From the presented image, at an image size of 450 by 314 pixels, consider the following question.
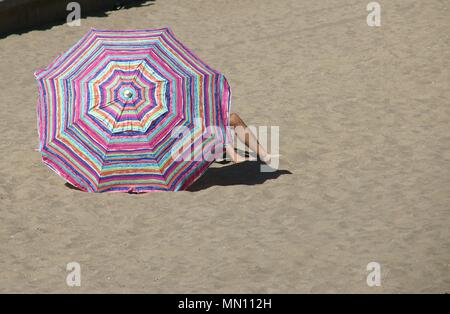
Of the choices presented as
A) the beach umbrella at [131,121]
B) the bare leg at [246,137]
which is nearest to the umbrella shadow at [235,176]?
the bare leg at [246,137]

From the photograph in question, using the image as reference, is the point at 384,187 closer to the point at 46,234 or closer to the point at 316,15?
the point at 46,234

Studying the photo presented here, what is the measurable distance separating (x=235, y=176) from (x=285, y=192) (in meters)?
0.71

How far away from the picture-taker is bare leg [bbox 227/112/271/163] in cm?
970

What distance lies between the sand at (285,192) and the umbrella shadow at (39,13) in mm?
299

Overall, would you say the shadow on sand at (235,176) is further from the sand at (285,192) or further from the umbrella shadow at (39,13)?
the umbrella shadow at (39,13)

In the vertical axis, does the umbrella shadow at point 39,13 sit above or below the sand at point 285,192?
above

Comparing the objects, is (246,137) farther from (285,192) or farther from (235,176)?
(285,192)

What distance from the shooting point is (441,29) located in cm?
1398

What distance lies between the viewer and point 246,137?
9820mm

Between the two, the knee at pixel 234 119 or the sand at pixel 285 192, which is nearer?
the sand at pixel 285 192

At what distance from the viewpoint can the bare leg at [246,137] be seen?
970 centimetres

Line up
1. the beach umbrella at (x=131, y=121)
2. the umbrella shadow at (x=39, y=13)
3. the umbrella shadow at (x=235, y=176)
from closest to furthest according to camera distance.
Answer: the beach umbrella at (x=131, y=121)
the umbrella shadow at (x=235, y=176)
the umbrella shadow at (x=39, y=13)

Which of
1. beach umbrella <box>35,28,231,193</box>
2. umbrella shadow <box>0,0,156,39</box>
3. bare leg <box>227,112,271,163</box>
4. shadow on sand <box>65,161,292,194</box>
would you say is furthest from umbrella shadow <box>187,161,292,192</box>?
umbrella shadow <box>0,0,156,39</box>

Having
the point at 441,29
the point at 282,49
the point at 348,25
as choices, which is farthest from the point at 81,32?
the point at 441,29
